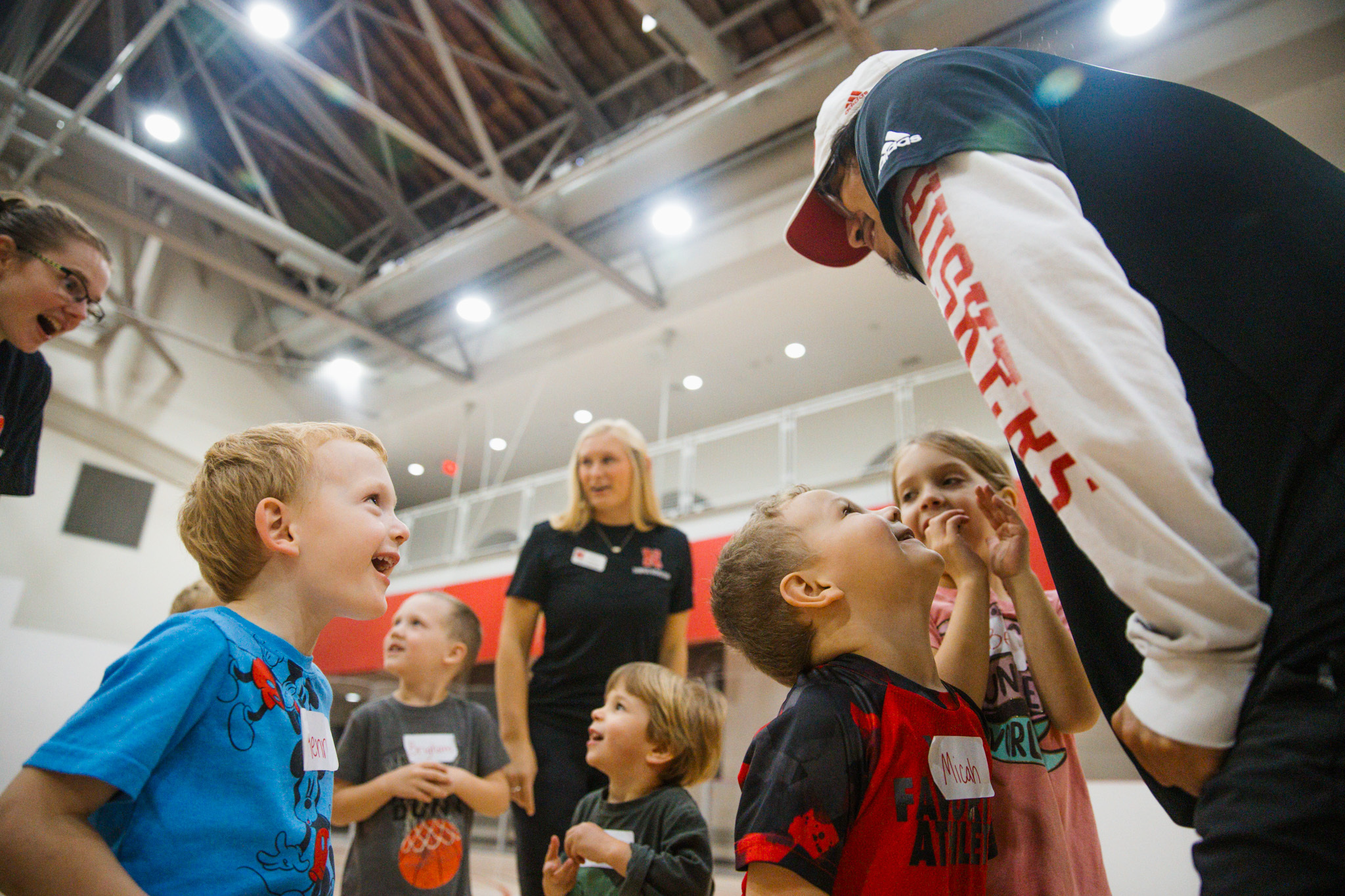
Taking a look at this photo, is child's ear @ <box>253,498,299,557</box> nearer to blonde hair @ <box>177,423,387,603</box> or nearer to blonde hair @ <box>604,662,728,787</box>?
blonde hair @ <box>177,423,387,603</box>

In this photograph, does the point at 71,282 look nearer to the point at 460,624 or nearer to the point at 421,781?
the point at 460,624

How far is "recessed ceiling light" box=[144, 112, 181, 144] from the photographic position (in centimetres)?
796

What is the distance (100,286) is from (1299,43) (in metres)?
6.91

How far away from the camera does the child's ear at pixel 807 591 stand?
124cm

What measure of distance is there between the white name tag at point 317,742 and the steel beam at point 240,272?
30.3 feet

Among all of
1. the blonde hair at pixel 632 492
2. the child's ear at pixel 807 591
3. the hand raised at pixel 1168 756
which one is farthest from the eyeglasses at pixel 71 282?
the hand raised at pixel 1168 756

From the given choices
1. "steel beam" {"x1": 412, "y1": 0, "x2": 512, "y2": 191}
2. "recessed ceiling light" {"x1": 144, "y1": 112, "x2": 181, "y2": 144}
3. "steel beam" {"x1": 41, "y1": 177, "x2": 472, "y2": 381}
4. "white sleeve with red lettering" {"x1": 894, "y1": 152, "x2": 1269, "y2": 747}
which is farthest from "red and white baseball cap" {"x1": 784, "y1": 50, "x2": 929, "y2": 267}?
"steel beam" {"x1": 41, "y1": 177, "x2": 472, "y2": 381}

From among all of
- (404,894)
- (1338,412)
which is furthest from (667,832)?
(1338,412)

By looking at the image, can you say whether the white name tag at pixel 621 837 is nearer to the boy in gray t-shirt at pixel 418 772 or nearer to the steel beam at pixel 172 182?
the boy in gray t-shirt at pixel 418 772

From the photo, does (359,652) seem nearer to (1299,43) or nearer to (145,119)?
(145,119)

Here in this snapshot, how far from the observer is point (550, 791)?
Answer: 2.18m

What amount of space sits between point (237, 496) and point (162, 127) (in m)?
8.92

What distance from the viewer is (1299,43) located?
5.16m

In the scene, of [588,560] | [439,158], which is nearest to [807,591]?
[588,560]
